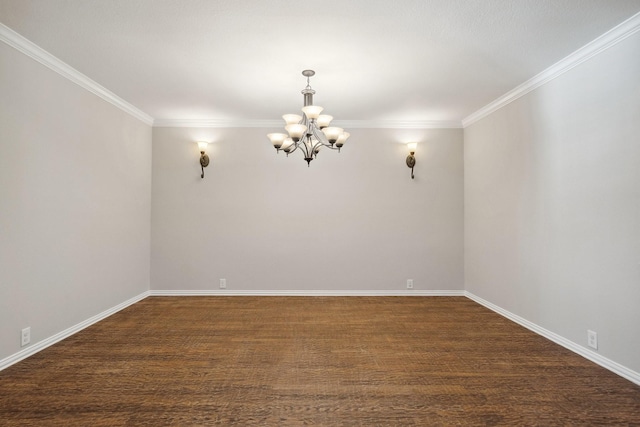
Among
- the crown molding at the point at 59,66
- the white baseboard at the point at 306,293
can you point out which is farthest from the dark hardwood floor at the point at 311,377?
the crown molding at the point at 59,66

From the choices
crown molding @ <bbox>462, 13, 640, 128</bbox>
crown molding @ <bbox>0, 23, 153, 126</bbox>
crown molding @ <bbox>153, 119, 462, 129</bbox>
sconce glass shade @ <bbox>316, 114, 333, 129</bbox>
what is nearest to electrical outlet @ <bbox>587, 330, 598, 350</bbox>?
crown molding @ <bbox>462, 13, 640, 128</bbox>

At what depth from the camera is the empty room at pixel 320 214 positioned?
243cm

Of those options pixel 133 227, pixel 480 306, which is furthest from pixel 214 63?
pixel 480 306

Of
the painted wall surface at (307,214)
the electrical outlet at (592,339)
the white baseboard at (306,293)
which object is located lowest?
the white baseboard at (306,293)

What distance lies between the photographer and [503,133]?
4.32m

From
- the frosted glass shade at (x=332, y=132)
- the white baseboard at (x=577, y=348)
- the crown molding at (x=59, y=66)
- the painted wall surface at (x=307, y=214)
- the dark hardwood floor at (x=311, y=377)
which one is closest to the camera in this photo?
the dark hardwood floor at (x=311, y=377)

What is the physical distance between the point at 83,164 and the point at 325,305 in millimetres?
3269

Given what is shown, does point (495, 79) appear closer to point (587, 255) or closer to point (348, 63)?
point (348, 63)

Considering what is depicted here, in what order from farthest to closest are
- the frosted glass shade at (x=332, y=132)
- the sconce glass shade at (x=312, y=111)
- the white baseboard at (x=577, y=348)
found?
the frosted glass shade at (x=332, y=132), the sconce glass shade at (x=312, y=111), the white baseboard at (x=577, y=348)

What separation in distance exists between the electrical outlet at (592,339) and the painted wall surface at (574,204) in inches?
1.5

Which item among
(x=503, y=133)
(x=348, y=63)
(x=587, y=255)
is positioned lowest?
(x=587, y=255)

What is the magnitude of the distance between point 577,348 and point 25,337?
4.72 metres

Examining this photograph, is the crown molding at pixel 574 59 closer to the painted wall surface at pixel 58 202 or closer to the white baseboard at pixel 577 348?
the white baseboard at pixel 577 348

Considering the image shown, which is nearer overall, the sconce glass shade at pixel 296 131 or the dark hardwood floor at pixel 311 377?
the dark hardwood floor at pixel 311 377
